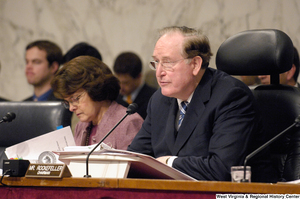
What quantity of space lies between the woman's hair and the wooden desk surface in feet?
3.84

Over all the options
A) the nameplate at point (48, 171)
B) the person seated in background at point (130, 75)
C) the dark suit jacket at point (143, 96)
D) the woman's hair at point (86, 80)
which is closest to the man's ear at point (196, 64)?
the woman's hair at point (86, 80)

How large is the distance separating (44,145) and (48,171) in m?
1.04

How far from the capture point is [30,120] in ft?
9.09

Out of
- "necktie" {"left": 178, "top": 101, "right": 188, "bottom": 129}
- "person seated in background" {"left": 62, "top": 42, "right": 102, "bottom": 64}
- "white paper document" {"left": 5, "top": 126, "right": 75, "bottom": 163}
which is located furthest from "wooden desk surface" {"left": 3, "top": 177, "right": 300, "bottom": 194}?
"person seated in background" {"left": 62, "top": 42, "right": 102, "bottom": 64}

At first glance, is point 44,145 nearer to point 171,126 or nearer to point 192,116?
point 171,126

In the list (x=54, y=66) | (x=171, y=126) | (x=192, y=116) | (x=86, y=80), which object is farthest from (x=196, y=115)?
(x=54, y=66)

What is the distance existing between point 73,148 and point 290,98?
3.54 feet

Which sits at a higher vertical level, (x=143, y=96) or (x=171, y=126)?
(x=171, y=126)

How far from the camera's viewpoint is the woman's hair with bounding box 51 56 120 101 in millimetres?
2566

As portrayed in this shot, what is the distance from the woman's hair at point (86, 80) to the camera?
2566 mm

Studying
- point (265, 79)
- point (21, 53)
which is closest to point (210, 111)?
point (265, 79)

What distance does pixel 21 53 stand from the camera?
4.51 meters

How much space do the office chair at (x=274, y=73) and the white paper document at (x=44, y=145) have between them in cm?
97

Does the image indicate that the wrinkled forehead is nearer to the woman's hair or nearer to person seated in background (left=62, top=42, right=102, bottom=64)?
the woman's hair
